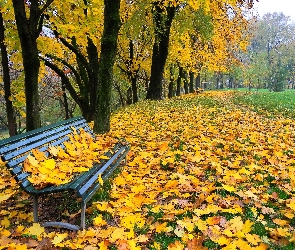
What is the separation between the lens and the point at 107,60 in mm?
7129

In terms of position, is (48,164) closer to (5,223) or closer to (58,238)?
(5,223)

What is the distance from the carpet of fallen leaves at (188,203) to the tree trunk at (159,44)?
9.02 m

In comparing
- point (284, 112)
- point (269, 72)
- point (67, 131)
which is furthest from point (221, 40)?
point (269, 72)

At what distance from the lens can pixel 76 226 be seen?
10.4ft

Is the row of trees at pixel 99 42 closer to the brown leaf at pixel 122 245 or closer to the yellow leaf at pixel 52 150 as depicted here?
the yellow leaf at pixel 52 150

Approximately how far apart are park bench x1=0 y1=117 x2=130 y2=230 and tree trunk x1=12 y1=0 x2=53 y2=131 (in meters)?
2.82

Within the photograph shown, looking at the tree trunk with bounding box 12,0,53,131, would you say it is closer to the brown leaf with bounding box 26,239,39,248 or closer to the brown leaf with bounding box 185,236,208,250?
the brown leaf with bounding box 26,239,39,248

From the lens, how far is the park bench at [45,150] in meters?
3.15

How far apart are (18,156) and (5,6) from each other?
6700 mm

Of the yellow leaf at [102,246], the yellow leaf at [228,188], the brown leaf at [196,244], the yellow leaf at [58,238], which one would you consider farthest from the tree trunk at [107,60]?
the brown leaf at [196,244]

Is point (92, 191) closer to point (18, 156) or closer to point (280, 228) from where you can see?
point (18, 156)

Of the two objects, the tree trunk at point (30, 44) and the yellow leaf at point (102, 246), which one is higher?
the tree trunk at point (30, 44)

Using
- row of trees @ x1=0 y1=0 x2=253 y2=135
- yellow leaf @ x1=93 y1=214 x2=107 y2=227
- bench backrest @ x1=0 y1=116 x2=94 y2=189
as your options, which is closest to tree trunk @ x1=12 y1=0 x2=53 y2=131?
row of trees @ x1=0 y1=0 x2=253 y2=135

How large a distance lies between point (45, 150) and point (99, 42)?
39.8 feet
